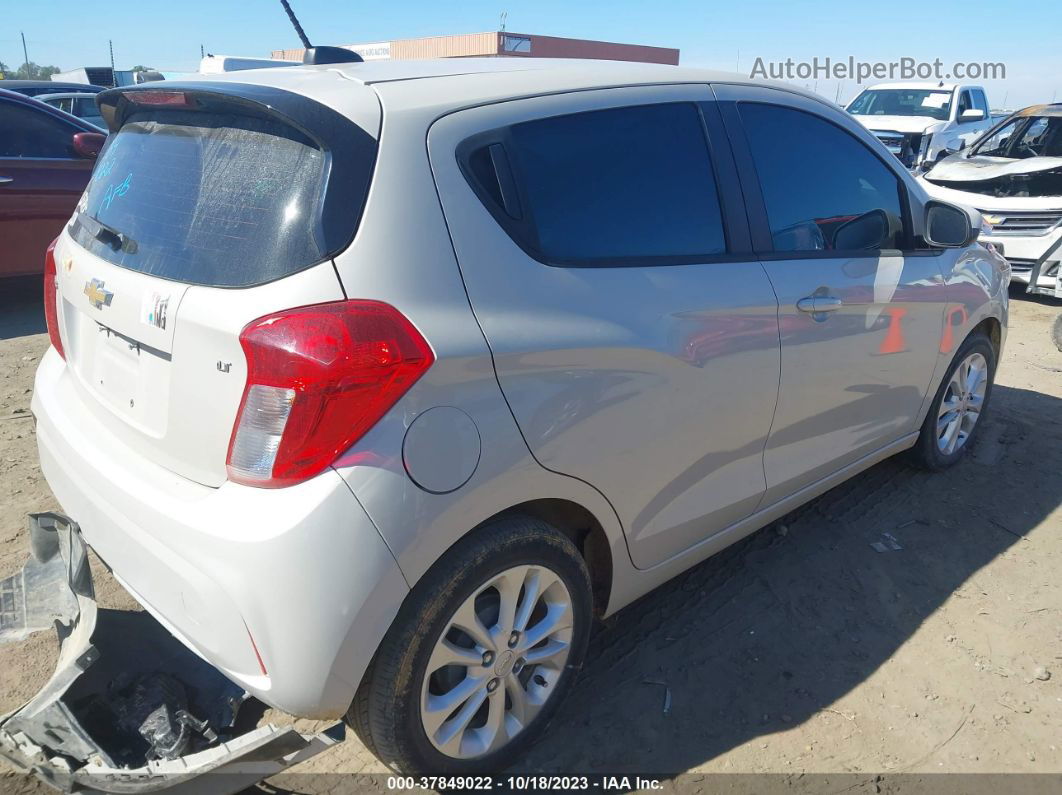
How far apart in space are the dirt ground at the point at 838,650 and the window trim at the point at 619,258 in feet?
4.31

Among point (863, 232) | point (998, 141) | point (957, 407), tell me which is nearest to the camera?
point (863, 232)

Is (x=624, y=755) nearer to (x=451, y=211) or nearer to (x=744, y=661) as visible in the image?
(x=744, y=661)

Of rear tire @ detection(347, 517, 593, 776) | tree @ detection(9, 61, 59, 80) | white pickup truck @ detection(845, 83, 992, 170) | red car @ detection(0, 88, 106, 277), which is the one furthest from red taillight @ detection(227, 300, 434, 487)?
tree @ detection(9, 61, 59, 80)

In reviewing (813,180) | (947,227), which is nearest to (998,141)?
(947,227)

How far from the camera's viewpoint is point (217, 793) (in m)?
1.99

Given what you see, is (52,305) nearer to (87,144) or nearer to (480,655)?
(480,655)

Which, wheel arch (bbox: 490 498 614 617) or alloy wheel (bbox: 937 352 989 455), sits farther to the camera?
alloy wheel (bbox: 937 352 989 455)

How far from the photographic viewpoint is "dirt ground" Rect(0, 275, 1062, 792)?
2.43 meters

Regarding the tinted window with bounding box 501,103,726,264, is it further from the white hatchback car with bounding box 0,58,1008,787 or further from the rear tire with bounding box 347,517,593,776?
the rear tire with bounding box 347,517,593,776

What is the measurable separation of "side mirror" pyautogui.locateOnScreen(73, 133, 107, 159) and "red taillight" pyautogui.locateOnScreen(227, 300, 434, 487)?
563 centimetres

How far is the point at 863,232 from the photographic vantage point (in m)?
3.17

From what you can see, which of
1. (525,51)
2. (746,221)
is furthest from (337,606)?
(525,51)

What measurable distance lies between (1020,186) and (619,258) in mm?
7769

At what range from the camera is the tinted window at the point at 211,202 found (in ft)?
6.04
